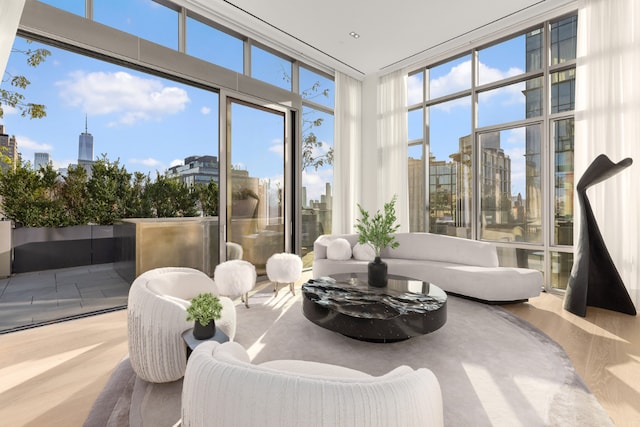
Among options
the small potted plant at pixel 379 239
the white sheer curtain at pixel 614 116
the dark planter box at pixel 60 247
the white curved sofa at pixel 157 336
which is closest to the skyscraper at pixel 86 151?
the dark planter box at pixel 60 247

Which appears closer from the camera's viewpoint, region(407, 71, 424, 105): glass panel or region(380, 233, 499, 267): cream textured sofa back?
region(380, 233, 499, 267): cream textured sofa back

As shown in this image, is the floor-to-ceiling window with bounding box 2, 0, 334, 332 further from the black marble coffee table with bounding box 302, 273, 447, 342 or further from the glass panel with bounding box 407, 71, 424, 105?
the black marble coffee table with bounding box 302, 273, 447, 342

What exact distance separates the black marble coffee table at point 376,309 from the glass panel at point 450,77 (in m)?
3.69

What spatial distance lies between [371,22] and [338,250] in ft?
10.4

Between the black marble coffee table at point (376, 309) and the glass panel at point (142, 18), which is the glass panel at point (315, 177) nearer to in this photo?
the glass panel at point (142, 18)

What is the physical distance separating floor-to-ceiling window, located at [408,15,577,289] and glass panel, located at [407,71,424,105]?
0.02 meters

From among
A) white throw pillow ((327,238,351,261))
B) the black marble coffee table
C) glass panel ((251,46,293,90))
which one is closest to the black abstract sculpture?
the black marble coffee table

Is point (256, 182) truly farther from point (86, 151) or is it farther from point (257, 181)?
point (86, 151)

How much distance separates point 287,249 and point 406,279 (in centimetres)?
222

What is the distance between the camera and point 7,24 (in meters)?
2.20

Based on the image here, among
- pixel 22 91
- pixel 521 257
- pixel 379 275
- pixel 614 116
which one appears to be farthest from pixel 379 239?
pixel 22 91

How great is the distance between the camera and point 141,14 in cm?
355

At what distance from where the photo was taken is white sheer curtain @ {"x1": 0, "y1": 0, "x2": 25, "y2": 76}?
2152 millimetres

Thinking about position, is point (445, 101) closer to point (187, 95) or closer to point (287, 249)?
point (287, 249)
